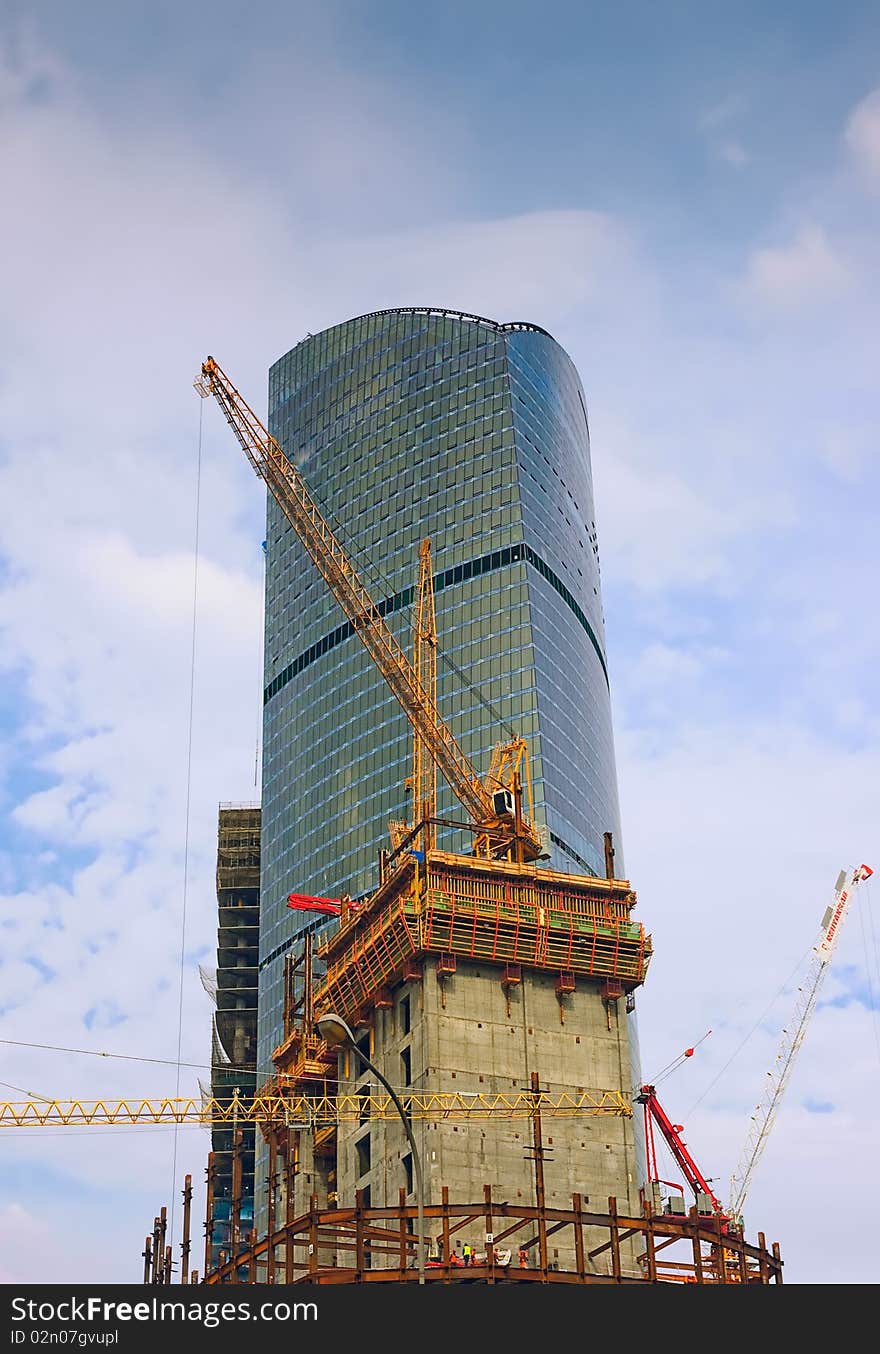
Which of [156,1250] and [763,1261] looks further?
[156,1250]

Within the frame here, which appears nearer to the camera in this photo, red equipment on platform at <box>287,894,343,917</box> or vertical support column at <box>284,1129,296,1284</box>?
vertical support column at <box>284,1129,296,1284</box>

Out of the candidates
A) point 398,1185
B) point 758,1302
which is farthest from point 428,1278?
point 758,1302

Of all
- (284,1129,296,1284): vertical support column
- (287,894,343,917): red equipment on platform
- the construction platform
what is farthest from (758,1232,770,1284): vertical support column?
(287,894,343,917): red equipment on platform

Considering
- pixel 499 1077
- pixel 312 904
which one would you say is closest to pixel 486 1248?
pixel 499 1077

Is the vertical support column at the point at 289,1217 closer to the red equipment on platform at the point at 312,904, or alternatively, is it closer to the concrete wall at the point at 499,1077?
the concrete wall at the point at 499,1077

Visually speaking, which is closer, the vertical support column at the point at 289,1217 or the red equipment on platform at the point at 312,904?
the vertical support column at the point at 289,1217

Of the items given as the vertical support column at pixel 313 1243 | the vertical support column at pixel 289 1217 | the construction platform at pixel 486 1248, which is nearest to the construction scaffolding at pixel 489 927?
the vertical support column at pixel 289 1217

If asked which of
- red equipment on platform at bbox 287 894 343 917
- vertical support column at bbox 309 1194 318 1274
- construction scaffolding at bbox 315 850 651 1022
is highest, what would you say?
red equipment on platform at bbox 287 894 343 917

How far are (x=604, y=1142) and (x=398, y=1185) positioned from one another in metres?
16.8

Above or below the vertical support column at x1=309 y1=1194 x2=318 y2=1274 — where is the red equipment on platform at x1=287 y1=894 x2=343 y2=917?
above

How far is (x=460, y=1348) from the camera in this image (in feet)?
163

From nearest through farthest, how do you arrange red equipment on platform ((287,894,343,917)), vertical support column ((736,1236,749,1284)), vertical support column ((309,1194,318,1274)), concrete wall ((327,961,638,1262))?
vertical support column ((309,1194,318,1274)), vertical support column ((736,1236,749,1284)), concrete wall ((327,961,638,1262)), red equipment on platform ((287,894,343,917))

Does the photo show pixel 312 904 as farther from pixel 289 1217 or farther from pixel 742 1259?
pixel 742 1259

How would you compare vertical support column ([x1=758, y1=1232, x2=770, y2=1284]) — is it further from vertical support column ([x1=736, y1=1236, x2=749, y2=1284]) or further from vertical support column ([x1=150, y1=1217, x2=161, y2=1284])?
vertical support column ([x1=150, y1=1217, x2=161, y2=1284])
